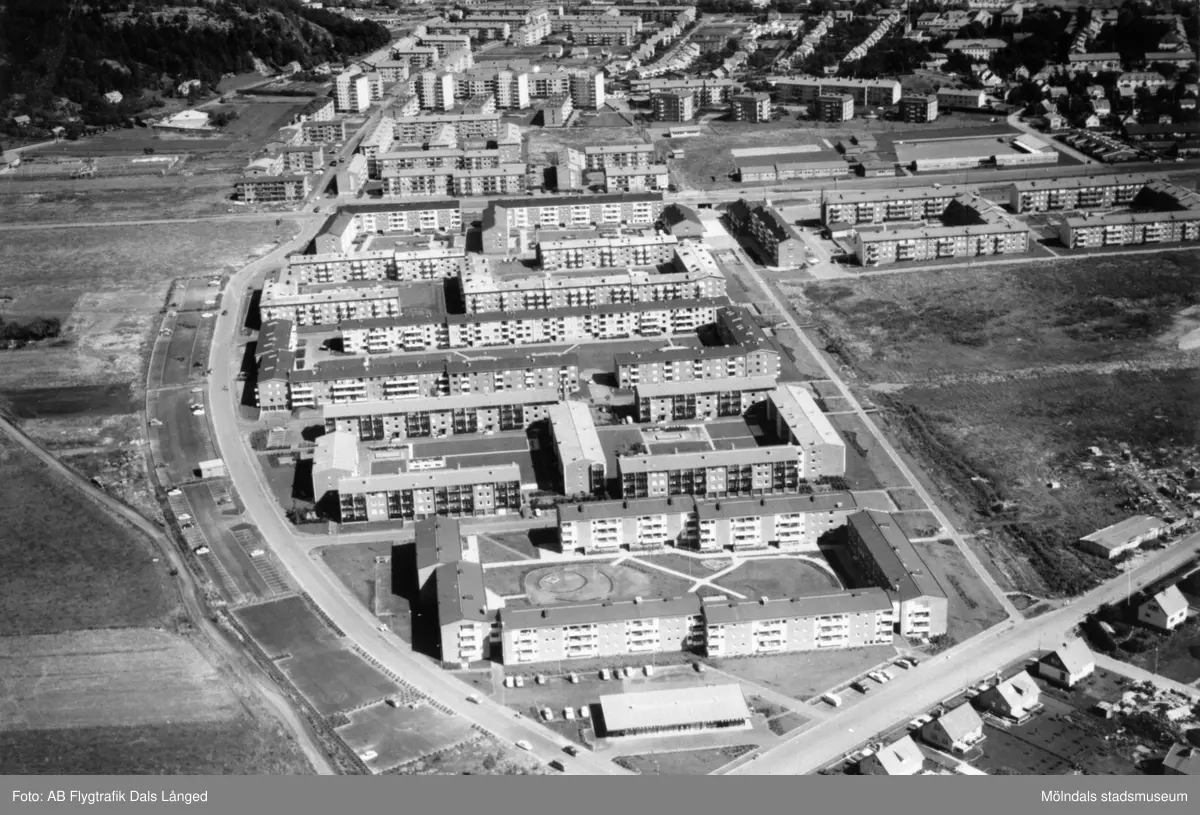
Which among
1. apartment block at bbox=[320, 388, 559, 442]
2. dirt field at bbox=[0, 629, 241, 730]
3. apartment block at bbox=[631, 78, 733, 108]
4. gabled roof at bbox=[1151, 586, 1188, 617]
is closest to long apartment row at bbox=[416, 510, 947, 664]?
gabled roof at bbox=[1151, 586, 1188, 617]

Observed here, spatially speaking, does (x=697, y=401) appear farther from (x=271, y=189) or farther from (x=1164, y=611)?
(x=271, y=189)

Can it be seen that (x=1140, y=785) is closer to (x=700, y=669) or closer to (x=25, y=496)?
(x=700, y=669)

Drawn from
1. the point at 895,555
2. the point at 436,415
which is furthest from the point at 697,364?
the point at 895,555

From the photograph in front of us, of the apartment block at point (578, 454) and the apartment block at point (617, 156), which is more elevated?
the apartment block at point (617, 156)

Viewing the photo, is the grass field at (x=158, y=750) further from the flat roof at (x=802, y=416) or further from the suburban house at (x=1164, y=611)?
the suburban house at (x=1164, y=611)

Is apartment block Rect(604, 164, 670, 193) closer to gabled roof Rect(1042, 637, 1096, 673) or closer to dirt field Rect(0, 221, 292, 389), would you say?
dirt field Rect(0, 221, 292, 389)

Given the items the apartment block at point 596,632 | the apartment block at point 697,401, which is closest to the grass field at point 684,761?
the apartment block at point 596,632
